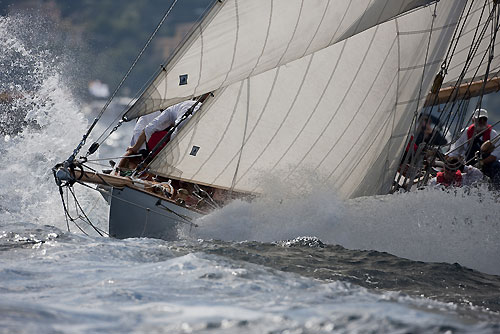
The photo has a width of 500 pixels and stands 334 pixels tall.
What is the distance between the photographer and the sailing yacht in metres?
5.14

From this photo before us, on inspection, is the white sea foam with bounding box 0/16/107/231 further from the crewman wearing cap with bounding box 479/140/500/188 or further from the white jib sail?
the crewman wearing cap with bounding box 479/140/500/188

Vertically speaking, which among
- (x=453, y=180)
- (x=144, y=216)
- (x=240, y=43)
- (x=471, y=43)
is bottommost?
(x=144, y=216)

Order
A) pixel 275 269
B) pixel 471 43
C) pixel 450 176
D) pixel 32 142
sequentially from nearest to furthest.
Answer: pixel 275 269
pixel 450 176
pixel 471 43
pixel 32 142

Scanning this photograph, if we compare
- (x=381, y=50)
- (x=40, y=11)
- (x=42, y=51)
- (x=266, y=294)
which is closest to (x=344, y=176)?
(x=381, y=50)

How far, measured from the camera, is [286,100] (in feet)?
19.3

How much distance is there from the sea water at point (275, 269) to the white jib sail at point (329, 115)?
0.24 m

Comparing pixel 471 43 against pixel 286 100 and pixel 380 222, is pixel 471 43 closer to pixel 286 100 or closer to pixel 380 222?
pixel 286 100

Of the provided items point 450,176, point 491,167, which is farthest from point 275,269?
point 491,167

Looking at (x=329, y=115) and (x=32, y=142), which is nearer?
(x=329, y=115)

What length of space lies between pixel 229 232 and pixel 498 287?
179cm

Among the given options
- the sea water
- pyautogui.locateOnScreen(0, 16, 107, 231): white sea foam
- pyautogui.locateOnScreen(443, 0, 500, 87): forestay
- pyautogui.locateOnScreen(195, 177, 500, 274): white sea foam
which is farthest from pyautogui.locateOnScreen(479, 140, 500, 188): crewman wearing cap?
pyautogui.locateOnScreen(0, 16, 107, 231): white sea foam

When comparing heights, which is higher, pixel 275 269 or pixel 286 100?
pixel 286 100

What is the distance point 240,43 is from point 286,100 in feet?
2.80

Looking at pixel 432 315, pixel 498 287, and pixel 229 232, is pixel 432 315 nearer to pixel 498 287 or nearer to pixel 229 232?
pixel 498 287
